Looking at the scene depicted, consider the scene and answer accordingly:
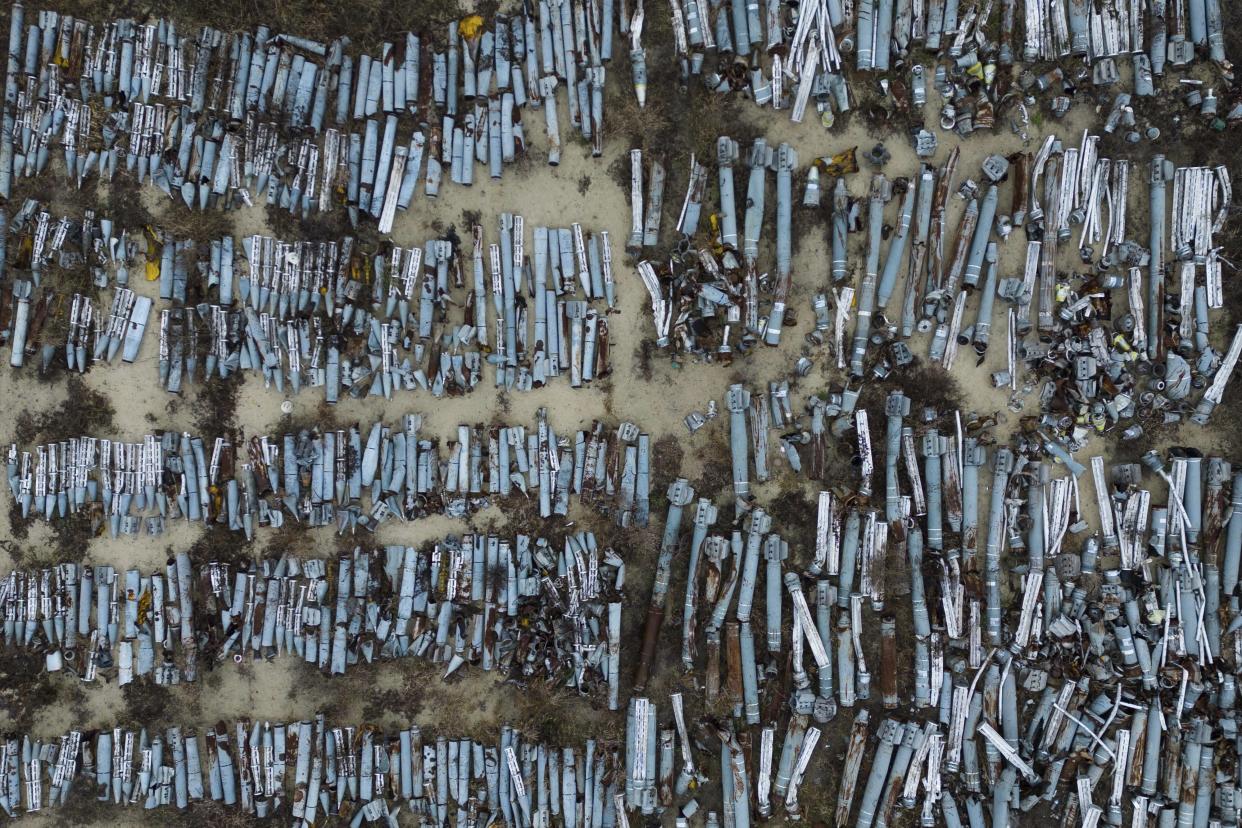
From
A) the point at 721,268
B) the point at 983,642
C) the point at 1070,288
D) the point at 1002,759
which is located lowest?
the point at 1002,759

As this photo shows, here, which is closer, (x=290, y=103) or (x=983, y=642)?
(x=290, y=103)

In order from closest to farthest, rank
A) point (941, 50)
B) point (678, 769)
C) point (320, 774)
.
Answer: point (320, 774) → point (941, 50) → point (678, 769)

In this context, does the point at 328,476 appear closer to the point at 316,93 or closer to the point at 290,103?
the point at 290,103

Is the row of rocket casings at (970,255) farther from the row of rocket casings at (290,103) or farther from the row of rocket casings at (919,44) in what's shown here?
→ the row of rocket casings at (290,103)

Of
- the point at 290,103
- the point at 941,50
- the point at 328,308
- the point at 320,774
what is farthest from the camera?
the point at 941,50

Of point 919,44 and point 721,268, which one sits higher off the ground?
point 919,44

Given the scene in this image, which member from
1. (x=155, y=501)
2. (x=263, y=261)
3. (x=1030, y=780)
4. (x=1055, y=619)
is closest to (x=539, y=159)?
(x=263, y=261)

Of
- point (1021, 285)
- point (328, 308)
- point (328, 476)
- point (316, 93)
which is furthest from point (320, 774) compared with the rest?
point (1021, 285)
